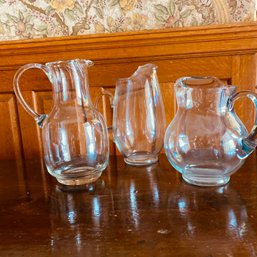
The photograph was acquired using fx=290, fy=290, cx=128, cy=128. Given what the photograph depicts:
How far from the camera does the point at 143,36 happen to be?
0.81 m

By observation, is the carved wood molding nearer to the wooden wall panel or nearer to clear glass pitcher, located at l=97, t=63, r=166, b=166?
the wooden wall panel

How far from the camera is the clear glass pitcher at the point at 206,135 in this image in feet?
1.65

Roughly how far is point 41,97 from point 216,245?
2.30ft

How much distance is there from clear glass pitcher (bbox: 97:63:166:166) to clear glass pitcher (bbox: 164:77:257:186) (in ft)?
0.34

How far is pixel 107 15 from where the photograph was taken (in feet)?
2.72

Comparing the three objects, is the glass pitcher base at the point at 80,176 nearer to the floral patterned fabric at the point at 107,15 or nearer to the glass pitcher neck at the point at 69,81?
the glass pitcher neck at the point at 69,81

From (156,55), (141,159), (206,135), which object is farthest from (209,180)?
(156,55)

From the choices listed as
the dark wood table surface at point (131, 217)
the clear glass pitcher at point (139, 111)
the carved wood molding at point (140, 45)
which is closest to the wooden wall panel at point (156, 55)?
the carved wood molding at point (140, 45)

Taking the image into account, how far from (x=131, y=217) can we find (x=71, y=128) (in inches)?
8.2

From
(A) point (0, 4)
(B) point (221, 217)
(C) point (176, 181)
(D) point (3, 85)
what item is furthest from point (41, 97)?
(B) point (221, 217)

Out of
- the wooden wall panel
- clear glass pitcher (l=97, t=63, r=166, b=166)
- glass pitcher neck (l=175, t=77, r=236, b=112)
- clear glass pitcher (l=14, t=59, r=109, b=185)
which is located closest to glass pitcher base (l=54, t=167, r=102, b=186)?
clear glass pitcher (l=14, t=59, r=109, b=185)

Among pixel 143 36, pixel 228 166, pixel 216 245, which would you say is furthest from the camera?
pixel 143 36

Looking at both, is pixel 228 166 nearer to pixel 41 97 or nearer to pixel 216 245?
pixel 216 245

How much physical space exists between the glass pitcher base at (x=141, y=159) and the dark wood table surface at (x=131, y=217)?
5cm
